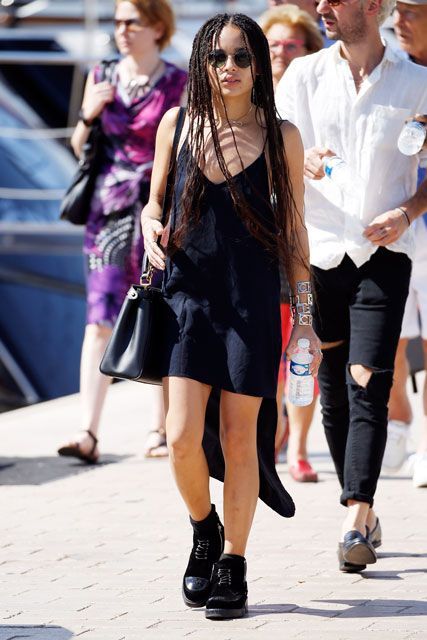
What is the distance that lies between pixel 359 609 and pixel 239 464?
0.56 meters

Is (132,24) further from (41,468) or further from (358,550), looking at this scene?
(358,550)

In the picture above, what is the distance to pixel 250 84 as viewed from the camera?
4.64 metres

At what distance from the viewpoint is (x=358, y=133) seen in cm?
534

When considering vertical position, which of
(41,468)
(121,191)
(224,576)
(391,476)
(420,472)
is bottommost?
(41,468)

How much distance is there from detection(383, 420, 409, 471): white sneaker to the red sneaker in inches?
12.7

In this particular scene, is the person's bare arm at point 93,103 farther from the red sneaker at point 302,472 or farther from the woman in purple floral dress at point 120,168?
the red sneaker at point 302,472

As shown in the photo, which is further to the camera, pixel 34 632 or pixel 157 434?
pixel 157 434

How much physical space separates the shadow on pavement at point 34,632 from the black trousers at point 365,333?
122 cm

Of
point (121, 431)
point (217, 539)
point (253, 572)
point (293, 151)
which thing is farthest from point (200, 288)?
point (121, 431)

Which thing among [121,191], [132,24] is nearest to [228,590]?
[121,191]

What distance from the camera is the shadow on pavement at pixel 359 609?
4.57 meters

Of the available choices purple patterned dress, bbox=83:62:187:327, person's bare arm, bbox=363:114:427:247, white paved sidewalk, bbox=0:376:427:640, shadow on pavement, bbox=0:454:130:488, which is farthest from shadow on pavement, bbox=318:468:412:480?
person's bare arm, bbox=363:114:427:247

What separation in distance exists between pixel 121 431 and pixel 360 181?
3381 millimetres

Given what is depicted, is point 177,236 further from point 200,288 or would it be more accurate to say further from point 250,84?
point 250,84
